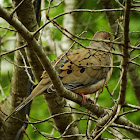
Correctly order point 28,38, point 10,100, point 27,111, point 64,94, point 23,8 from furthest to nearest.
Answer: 1. point 10,100
2. point 27,111
3. point 23,8
4. point 64,94
5. point 28,38

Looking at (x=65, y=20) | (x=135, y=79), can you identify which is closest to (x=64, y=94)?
(x=135, y=79)

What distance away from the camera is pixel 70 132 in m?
3.88

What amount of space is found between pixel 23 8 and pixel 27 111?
1104 mm

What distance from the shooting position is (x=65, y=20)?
7504 mm

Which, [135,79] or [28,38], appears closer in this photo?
[28,38]

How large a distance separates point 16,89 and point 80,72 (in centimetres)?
87

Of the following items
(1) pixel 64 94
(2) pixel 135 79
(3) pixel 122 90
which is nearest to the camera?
(3) pixel 122 90

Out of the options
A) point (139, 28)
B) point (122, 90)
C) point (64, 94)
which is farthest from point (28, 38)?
point (139, 28)

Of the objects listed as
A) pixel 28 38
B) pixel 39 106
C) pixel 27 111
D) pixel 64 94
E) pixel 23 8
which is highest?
pixel 23 8

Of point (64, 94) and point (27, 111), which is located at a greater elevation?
point (64, 94)

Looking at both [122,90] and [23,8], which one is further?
[23,8]

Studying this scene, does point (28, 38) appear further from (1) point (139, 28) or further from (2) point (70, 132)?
(1) point (139, 28)

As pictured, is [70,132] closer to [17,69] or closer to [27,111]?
[27,111]

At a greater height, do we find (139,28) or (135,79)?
(139,28)
